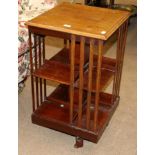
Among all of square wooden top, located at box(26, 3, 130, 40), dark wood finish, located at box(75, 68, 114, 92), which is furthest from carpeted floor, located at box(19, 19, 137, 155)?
square wooden top, located at box(26, 3, 130, 40)

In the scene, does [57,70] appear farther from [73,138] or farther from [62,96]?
[73,138]

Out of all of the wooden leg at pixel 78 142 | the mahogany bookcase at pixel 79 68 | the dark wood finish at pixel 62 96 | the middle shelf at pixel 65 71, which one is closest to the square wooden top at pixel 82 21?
the mahogany bookcase at pixel 79 68

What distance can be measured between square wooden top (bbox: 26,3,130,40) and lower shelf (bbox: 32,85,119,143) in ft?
1.78

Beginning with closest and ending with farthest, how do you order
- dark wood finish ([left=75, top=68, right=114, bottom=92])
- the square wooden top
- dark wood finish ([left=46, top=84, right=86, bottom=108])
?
the square wooden top, dark wood finish ([left=75, top=68, right=114, bottom=92]), dark wood finish ([left=46, top=84, right=86, bottom=108])

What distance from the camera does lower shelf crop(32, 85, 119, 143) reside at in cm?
156

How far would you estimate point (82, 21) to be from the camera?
1.45 metres

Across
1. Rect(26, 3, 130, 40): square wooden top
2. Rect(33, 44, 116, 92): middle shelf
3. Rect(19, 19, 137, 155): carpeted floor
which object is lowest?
Rect(19, 19, 137, 155): carpeted floor

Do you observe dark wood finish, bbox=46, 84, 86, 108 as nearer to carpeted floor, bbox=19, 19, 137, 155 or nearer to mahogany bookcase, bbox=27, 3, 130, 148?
mahogany bookcase, bbox=27, 3, 130, 148

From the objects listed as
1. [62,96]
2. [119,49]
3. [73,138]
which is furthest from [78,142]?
[119,49]

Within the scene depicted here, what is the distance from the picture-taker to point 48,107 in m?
1.75
